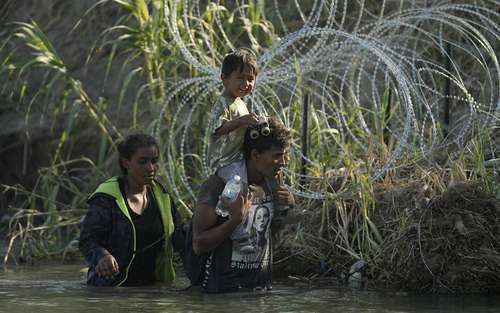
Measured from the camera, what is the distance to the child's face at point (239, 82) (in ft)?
22.5

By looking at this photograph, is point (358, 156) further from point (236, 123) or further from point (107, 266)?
point (107, 266)

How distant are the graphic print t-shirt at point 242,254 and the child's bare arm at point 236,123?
28cm

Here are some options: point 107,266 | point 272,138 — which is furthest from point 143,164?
point 272,138

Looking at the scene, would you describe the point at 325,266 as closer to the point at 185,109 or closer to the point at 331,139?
the point at 331,139

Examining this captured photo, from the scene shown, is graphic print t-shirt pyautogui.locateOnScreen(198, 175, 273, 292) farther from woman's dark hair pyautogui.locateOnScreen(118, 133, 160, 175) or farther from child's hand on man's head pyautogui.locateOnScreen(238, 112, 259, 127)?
woman's dark hair pyautogui.locateOnScreen(118, 133, 160, 175)

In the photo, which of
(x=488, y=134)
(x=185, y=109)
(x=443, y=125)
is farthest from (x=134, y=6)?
(x=488, y=134)

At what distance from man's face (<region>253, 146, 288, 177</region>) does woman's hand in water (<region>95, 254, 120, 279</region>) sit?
945mm

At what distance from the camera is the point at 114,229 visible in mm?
7102

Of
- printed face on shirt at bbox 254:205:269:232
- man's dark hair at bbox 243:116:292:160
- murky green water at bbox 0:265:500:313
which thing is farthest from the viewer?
printed face on shirt at bbox 254:205:269:232

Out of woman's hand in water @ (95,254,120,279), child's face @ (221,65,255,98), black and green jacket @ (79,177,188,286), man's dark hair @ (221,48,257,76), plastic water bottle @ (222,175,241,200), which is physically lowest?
woman's hand in water @ (95,254,120,279)

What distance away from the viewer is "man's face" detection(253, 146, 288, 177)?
6.55 metres

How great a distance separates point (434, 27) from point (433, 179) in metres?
3.44

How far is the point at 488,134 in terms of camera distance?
7.65 meters

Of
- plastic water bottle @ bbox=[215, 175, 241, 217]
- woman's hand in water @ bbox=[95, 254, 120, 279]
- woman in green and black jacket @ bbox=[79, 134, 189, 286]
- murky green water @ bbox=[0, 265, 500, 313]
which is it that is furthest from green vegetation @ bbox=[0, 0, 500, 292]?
woman's hand in water @ bbox=[95, 254, 120, 279]
